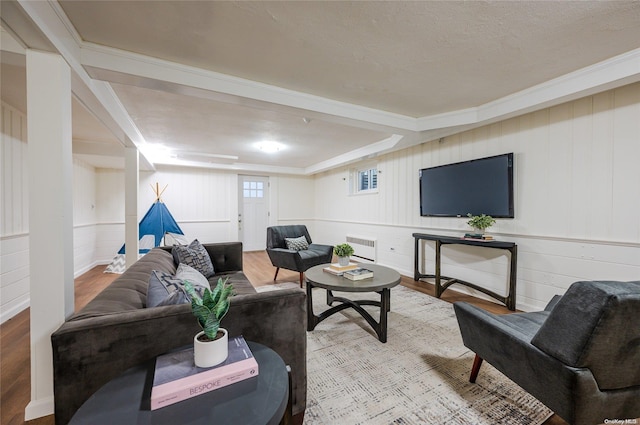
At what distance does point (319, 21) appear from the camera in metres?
1.54

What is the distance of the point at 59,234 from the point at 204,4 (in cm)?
151

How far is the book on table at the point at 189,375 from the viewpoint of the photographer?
2.53ft

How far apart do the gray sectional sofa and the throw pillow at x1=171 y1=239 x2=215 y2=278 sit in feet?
3.59

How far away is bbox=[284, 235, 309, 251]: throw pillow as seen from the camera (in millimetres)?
3928

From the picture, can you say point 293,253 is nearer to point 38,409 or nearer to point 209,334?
point 38,409

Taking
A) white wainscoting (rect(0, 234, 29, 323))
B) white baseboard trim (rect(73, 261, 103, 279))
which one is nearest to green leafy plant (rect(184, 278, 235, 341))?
white wainscoting (rect(0, 234, 29, 323))

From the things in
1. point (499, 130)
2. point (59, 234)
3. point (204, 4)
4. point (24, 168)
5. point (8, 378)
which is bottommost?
point (8, 378)

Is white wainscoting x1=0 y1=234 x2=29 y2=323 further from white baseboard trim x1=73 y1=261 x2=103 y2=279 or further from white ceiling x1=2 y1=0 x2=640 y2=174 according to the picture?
white baseboard trim x1=73 y1=261 x2=103 y2=279

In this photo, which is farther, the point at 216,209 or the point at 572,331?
the point at 216,209

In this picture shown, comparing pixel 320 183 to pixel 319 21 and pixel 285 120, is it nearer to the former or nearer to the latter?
pixel 285 120

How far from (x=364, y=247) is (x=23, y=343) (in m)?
4.63

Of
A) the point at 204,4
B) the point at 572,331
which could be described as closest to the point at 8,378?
the point at 204,4

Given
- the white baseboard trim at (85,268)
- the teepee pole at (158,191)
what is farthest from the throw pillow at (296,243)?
the white baseboard trim at (85,268)

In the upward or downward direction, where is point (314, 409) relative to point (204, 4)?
downward
